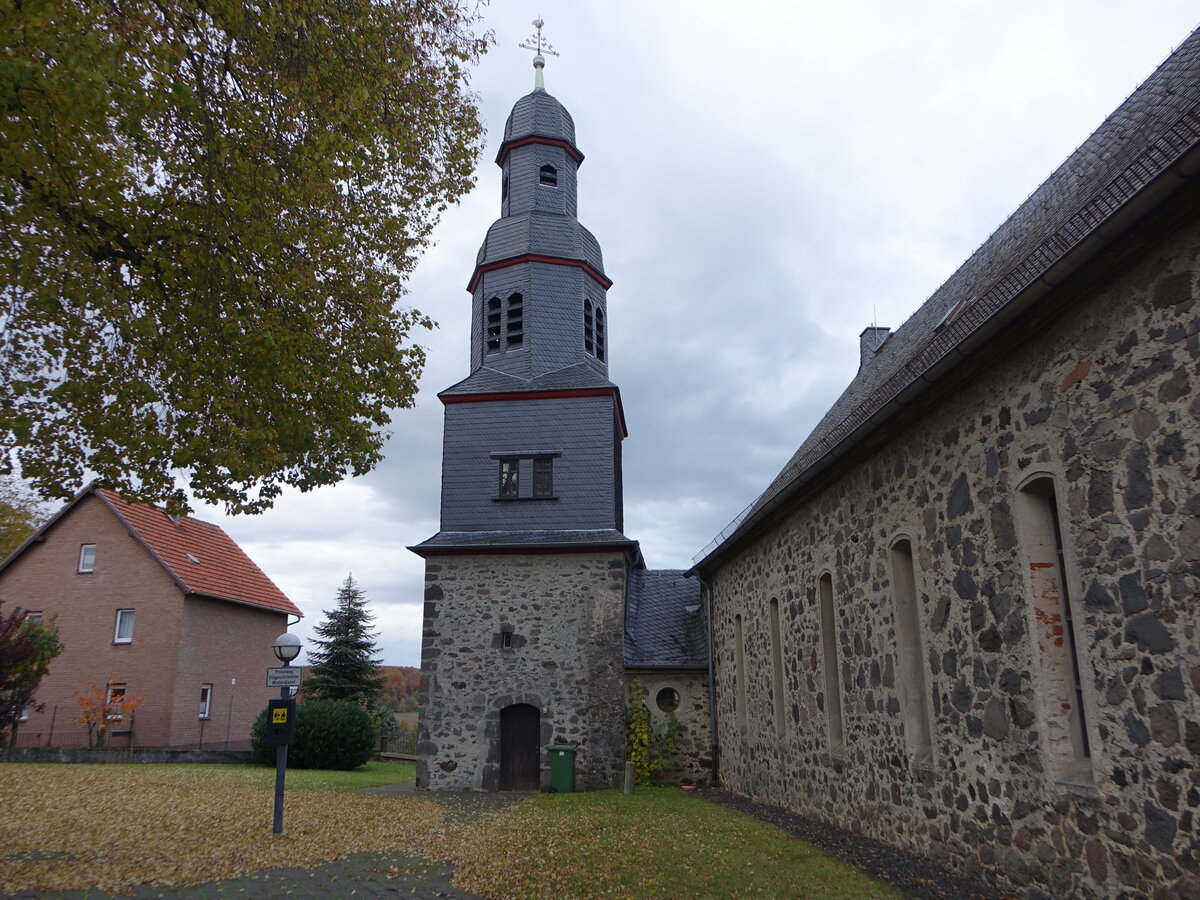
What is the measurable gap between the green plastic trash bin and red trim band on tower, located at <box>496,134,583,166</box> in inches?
566

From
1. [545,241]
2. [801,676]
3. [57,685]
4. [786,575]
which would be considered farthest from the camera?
[57,685]

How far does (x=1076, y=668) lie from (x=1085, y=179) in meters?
4.75

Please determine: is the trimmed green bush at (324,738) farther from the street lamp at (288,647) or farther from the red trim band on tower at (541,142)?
the red trim band on tower at (541,142)

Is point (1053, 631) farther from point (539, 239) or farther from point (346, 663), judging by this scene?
point (346, 663)

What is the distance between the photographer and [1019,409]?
6.18m

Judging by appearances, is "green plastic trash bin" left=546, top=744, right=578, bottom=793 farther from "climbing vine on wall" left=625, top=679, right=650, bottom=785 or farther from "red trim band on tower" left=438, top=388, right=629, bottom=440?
"red trim band on tower" left=438, top=388, right=629, bottom=440

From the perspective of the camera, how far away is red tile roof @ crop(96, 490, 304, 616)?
25.6 m

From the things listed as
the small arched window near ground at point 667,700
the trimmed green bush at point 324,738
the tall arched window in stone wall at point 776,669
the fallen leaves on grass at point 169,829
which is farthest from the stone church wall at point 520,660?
the trimmed green bush at point 324,738

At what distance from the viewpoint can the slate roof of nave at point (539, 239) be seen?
20.4 m

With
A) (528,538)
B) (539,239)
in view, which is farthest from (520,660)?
(539,239)

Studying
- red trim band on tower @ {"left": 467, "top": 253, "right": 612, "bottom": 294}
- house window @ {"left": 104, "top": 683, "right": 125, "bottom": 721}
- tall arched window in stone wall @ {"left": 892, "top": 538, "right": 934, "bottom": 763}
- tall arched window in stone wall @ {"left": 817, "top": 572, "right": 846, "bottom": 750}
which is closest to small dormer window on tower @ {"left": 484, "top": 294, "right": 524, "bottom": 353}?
red trim band on tower @ {"left": 467, "top": 253, "right": 612, "bottom": 294}

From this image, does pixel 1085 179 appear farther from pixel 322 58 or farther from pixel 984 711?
pixel 322 58

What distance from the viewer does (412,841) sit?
32.1 ft

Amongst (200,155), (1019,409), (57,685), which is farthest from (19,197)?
(57,685)
